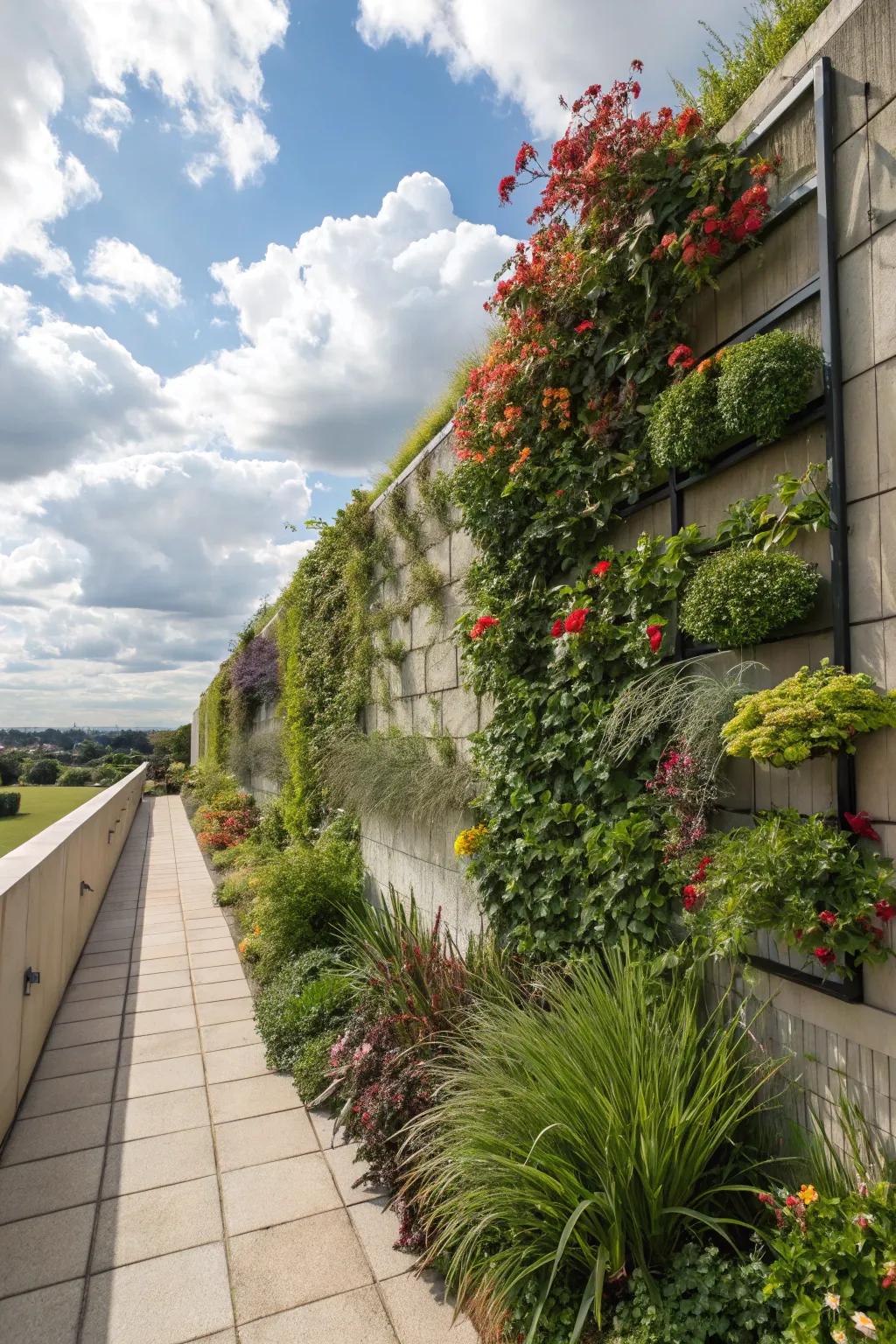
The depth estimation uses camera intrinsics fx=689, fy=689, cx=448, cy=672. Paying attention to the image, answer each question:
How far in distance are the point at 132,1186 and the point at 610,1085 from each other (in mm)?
1935

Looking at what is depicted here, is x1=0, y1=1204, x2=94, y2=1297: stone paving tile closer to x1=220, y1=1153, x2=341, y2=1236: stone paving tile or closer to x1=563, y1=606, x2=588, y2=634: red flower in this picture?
x1=220, y1=1153, x2=341, y2=1236: stone paving tile

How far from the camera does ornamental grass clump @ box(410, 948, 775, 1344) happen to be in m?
1.69

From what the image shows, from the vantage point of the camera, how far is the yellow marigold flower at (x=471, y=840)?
11.2ft

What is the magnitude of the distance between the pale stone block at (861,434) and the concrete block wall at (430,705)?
89.7 inches

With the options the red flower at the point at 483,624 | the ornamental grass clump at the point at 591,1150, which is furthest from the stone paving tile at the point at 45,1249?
the red flower at the point at 483,624

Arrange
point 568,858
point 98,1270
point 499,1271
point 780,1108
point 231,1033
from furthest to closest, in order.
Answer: point 231,1033
point 568,858
point 98,1270
point 780,1108
point 499,1271

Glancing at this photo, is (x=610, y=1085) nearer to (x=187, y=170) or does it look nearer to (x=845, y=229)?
(x=845, y=229)

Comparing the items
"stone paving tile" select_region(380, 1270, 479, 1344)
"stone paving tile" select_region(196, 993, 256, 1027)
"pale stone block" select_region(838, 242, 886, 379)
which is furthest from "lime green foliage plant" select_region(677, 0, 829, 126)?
"stone paving tile" select_region(196, 993, 256, 1027)

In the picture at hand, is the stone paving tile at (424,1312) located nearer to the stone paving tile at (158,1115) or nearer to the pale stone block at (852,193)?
the stone paving tile at (158,1115)

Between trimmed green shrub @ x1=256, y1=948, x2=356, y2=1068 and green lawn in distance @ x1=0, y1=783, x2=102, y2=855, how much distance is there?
780cm

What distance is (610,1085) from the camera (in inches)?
70.2

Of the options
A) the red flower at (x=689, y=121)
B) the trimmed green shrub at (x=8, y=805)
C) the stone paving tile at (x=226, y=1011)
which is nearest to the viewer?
the red flower at (x=689, y=121)

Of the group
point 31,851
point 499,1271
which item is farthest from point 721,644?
point 31,851

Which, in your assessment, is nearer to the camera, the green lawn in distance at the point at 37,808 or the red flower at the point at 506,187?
the red flower at the point at 506,187
